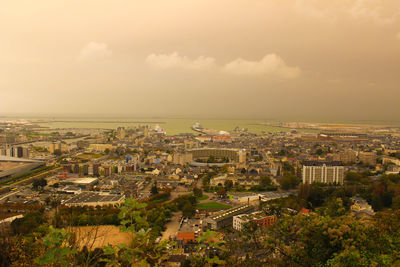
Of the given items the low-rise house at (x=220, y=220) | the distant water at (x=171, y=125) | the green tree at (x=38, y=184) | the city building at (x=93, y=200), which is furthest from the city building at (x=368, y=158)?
the distant water at (x=171, y=125)

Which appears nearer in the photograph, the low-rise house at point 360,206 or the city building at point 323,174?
the low-rise house at point 360,206

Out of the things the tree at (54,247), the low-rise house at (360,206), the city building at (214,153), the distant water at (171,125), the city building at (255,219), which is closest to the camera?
the tree at (54,247)

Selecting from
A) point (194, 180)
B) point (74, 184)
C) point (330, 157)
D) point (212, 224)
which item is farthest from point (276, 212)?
point (330, 157)

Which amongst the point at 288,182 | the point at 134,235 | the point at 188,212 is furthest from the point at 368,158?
the point at 134,235

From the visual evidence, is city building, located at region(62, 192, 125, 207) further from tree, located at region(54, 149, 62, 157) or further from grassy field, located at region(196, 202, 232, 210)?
tree, located at region(54, 149, 62, 157)

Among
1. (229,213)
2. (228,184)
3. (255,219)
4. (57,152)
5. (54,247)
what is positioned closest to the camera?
(54,247)

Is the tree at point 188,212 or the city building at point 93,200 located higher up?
the tree at point 188,212

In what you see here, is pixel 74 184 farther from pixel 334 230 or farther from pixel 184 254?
pixel 334 230

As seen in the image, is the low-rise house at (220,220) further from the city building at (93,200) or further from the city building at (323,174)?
the city building at (323,174)

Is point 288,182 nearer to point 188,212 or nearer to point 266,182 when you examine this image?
point 266,182

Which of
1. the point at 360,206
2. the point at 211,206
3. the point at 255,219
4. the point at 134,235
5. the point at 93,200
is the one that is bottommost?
the point at 211,206

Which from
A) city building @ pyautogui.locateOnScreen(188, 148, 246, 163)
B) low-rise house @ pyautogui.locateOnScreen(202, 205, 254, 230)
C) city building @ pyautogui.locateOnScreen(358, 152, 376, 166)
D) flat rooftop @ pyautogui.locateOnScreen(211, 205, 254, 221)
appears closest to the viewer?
low-rise house @ pyautogui.locateOnScreen(202, 205, 254, 230)

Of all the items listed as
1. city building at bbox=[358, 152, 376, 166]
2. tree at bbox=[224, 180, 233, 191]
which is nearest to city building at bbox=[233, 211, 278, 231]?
tree at bbox=[224, 180, 233, 191]
